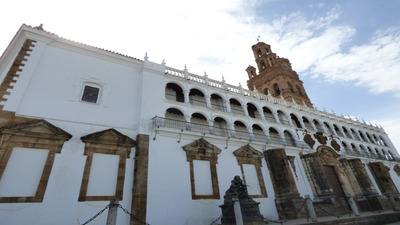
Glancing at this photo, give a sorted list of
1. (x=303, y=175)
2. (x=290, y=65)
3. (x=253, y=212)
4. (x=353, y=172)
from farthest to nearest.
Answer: (x=290, y=65) < (x=353, y=172) < (x=303, y=175) < (x=253, y=212)

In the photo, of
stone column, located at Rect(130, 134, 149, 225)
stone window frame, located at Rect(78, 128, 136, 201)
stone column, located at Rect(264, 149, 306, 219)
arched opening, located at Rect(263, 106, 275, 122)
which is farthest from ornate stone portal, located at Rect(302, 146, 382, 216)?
stone window frame, located at Rect(78, 128, 136, 201)

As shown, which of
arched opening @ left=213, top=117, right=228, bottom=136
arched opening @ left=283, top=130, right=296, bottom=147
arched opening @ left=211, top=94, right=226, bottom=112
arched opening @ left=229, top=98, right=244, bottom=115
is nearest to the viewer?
arched opening @ left=213, top=117, right=228, bottom=136

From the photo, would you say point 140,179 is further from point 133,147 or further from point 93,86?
point 93,86

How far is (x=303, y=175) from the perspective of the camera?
17047 mm

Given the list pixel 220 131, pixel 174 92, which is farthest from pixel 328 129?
pixel 174 92

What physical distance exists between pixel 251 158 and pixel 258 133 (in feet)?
12.2

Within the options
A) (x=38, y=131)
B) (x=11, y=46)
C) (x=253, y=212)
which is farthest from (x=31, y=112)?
(x=253, y=212)

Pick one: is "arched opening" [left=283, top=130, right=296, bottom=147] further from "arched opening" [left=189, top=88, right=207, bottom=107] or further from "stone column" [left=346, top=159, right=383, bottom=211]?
"arched opening" [left=189, top=88, right=207, bottom=107]

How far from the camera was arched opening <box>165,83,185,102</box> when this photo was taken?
1634 centimetres

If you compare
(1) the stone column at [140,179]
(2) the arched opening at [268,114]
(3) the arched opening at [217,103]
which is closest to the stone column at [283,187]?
(3) the arched opening at [217,103]

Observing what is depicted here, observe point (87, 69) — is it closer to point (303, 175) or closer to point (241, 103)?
point (241, 103)

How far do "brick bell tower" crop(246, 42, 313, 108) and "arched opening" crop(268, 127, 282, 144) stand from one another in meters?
8.29

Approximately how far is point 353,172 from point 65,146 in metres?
24.1

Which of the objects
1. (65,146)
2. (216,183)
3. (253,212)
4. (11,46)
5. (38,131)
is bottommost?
(253,212)
